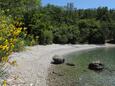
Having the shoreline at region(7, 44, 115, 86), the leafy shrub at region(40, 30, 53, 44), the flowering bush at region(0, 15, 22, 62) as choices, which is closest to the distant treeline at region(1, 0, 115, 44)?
the leafy shrub at region(40, 30, 53, 44)

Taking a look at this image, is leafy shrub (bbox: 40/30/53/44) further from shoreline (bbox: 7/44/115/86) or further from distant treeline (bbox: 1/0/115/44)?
shoreline (bbox: 7/44/115/86)

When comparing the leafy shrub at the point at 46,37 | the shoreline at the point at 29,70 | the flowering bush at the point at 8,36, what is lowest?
the leafy shrub at the point at 46,37

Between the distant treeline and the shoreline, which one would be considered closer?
the shoreline

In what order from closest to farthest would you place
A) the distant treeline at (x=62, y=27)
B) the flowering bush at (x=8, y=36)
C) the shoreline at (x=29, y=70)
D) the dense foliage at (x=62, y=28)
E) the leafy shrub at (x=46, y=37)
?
the flowering bush at (x=8, y=36) < the shoreline at (x=29, y=70) < the distant treeline at (x=62, y=27) < the dense foliage at (x=62, y=28) < the leafy shrub at (x=46, y=37)

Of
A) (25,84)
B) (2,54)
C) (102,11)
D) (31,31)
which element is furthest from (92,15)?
(2,54)

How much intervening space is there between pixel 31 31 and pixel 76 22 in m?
26.3

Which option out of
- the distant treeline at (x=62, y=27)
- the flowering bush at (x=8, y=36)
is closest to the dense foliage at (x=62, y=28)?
the distant treeline at (x=62, y=27)

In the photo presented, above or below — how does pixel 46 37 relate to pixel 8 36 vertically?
below

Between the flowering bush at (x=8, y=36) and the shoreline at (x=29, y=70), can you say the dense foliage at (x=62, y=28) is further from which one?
the flowering bush at (x=8, y=36)


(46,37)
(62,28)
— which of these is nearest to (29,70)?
(46,37)

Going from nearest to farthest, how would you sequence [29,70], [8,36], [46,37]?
[8,36]
[29,70]
[46,37]

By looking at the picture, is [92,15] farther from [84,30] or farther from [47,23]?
[47,23]

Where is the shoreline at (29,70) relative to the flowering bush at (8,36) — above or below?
below

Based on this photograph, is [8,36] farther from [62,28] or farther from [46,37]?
[62,28]
